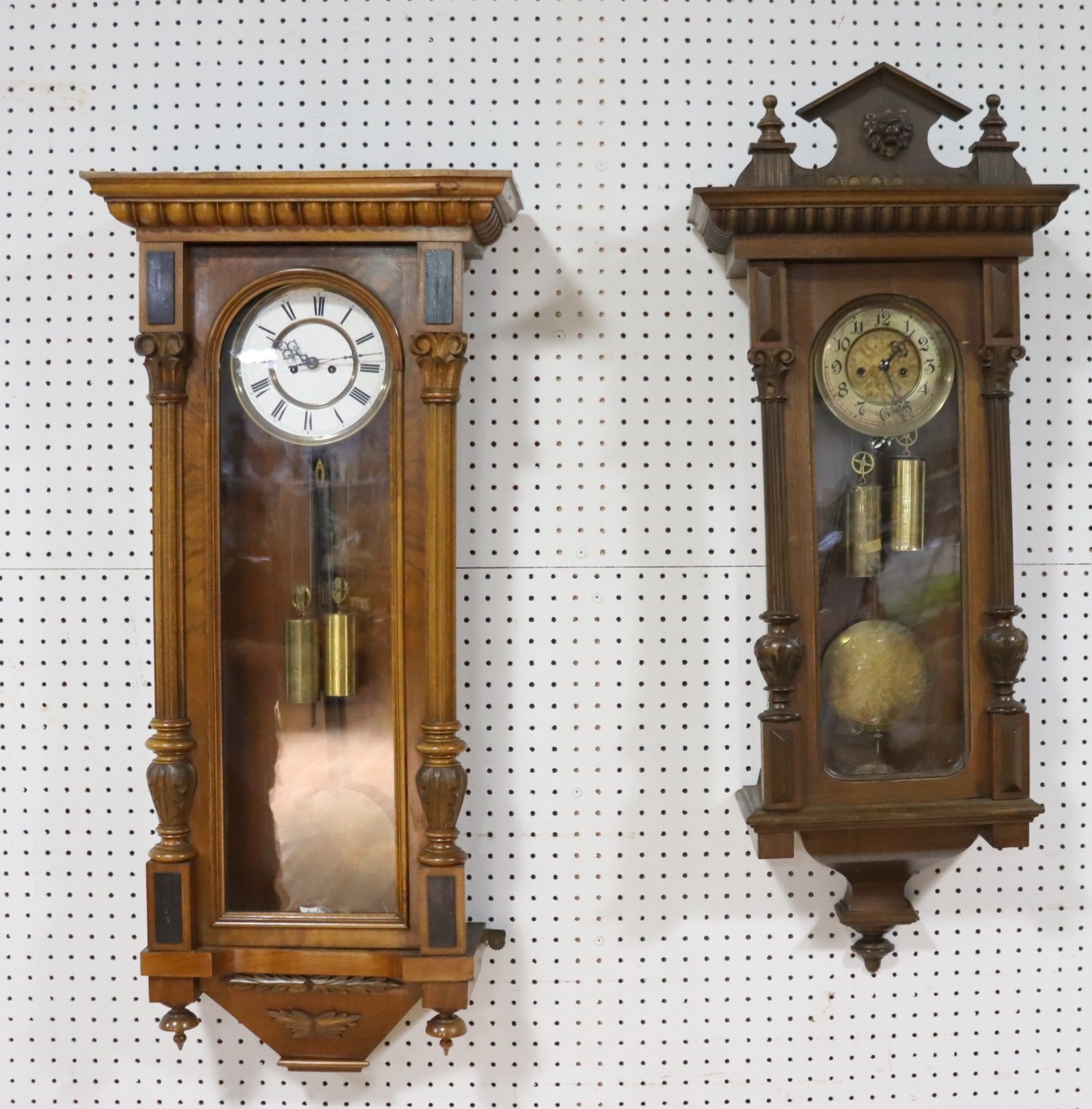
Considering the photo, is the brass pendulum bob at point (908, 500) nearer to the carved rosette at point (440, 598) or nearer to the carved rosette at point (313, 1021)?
the carved rosette at point (440, 598)

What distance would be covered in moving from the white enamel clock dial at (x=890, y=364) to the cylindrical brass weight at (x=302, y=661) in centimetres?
71

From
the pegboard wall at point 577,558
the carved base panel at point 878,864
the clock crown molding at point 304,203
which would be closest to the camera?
the clock crown molding at point 304,203

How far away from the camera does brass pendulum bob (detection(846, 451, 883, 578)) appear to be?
1330mm

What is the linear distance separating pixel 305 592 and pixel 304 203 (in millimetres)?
469

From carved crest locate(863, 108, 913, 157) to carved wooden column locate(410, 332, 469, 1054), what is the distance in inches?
22.8

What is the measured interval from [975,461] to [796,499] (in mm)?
233

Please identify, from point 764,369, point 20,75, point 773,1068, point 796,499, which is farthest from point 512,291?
point 773,1068

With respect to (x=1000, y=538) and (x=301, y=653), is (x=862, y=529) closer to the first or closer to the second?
(x=1000, y=538)

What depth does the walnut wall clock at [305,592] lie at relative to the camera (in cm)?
125

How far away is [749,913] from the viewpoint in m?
1.44

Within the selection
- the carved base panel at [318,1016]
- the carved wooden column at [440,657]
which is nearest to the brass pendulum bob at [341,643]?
the carved wooden column at [440,657]

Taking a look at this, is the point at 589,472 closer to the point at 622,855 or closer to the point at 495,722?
the point at 495,722

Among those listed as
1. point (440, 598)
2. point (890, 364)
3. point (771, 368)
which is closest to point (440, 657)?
point (440, 598)

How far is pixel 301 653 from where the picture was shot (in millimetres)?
1309
